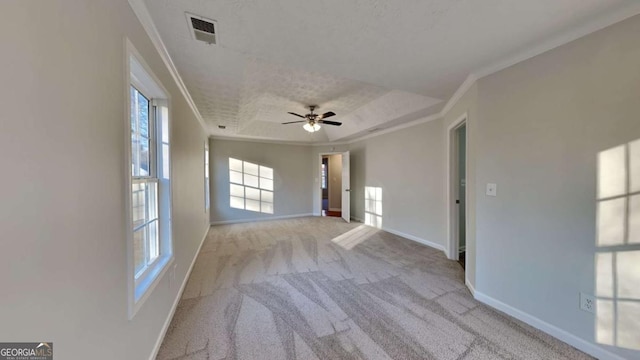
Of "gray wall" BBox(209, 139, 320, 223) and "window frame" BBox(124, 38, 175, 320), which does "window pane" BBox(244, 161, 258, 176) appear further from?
"window frame" BBox(124, 38, 175, 320)

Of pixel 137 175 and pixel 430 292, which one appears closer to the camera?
pixel 137 175

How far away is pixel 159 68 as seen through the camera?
197cm

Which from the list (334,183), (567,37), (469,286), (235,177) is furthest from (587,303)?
(334,183)

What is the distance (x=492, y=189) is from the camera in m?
2.40

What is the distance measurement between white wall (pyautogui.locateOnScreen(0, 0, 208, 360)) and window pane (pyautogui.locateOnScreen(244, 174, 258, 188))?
5.29 metres

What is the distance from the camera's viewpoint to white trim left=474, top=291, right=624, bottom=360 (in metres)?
1.73

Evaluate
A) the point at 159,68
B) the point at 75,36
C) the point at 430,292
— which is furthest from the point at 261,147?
the point at 75,36

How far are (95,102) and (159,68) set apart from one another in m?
1.12

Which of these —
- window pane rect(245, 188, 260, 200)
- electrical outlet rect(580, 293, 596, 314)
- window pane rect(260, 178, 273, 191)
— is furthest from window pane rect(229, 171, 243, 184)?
electrical outlet rect(580, 293, 596, 314)

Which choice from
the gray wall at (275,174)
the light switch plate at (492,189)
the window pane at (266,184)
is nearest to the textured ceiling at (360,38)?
the light switch plate at (492,189)

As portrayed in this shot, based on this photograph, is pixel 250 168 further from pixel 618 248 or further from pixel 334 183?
pixel 618 248

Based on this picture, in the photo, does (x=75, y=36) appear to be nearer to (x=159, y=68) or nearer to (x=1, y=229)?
(x=1, y=229)

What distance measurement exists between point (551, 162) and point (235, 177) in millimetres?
6152

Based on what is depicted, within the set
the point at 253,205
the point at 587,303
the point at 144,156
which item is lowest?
the point at 587,303
